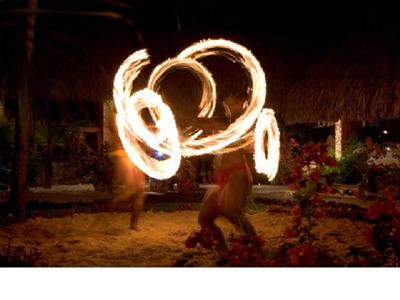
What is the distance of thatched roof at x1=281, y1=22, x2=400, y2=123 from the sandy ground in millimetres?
3692

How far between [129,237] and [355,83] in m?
6.92

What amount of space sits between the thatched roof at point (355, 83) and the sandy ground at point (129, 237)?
145 inches

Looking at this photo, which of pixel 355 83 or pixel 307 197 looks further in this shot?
pixel 355 83

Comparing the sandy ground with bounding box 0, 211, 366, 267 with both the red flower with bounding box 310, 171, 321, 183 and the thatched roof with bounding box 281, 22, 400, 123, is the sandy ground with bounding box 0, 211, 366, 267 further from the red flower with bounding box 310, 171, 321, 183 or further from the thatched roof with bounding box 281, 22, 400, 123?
the thatched roof with bounding box 281, 22, 400, 123

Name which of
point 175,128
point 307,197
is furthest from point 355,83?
point 307,197

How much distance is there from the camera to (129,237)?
8.27m

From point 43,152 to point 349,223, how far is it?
8746 mm

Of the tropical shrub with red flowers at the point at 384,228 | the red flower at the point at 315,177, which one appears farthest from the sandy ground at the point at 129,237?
the tropical shrub with red flowers at the point at 384,228

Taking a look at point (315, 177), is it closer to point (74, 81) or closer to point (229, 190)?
point (229, 190)

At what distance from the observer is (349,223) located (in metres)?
9.30

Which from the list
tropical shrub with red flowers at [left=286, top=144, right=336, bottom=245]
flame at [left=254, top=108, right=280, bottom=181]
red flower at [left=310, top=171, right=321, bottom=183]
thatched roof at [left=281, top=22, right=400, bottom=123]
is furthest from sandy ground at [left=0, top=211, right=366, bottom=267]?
thatched roof at [left=281, top=22, right=400, bottom=123]

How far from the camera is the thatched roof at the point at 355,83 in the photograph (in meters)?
12.4

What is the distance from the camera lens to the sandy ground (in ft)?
22.5
